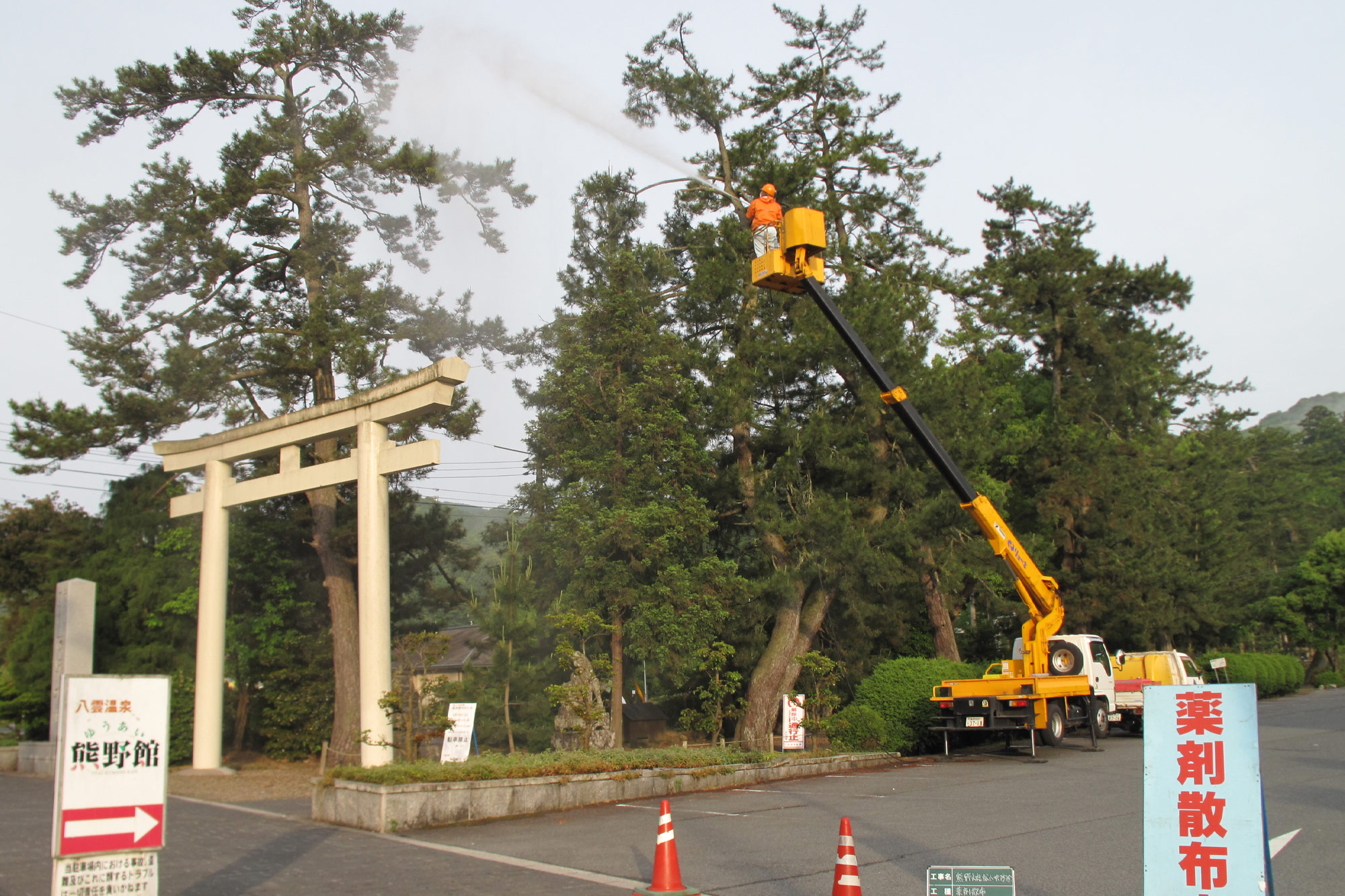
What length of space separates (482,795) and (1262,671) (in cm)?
3706

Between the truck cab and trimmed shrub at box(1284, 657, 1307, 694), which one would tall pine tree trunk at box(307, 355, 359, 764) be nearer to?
the truck cab

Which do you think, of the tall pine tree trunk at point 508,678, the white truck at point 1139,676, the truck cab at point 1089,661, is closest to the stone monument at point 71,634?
the tall pine tree trunk at point 508,678

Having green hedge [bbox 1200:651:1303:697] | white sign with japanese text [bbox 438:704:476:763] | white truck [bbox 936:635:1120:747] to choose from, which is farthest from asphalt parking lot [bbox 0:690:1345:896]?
green hedge [bbox 1200:651:1303:697]

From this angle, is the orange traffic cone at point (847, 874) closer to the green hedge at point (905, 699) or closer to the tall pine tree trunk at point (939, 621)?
the green hedge at point (905, 699)

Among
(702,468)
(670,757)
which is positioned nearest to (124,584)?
(702,468)

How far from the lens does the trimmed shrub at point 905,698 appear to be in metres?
19.4

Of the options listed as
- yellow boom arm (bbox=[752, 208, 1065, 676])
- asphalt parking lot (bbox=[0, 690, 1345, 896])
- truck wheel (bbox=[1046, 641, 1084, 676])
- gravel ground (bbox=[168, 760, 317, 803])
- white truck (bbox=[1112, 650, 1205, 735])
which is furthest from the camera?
white truck (bbox=[1112, 650, 1205, 735])

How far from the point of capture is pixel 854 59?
2822 centimetres

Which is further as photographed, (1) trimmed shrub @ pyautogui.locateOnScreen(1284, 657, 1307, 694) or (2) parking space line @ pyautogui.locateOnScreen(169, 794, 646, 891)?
(1) trimmed shrub @ pyautogui.locateOnScreen(1284, 657, 1307, 694)

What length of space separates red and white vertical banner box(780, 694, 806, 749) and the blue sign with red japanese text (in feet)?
44.7

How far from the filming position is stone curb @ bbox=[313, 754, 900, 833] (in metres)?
11.1

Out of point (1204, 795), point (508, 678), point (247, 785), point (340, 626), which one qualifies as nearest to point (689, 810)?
point (1204, 795)

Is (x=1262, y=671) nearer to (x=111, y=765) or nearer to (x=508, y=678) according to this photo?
(x=508, y=678)

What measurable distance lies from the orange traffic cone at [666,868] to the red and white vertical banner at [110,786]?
3304 millimetres
